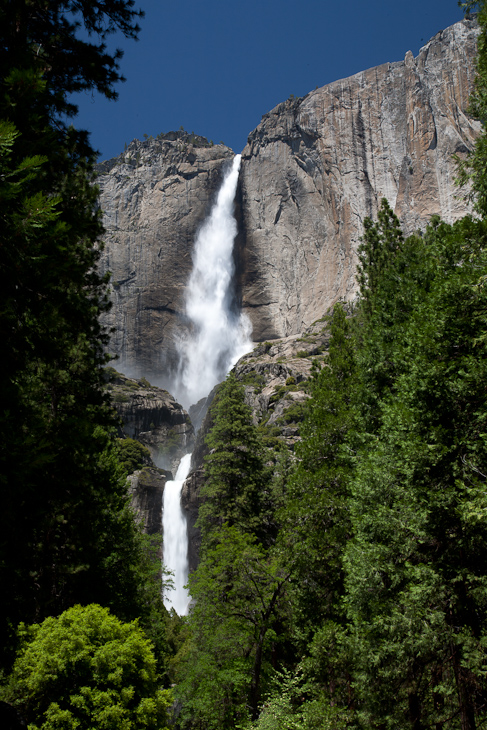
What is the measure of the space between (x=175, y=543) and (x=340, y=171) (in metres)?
63.6

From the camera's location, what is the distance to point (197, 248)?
98438 mm

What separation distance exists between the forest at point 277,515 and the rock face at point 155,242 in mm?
80695

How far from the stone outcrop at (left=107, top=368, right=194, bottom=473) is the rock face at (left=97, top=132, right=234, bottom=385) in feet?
65.0

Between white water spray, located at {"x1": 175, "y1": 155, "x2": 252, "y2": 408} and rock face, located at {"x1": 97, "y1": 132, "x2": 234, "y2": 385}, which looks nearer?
white water spray, located at {"x1": 175, "y1": 155, "x2": 252, "y2": 408}

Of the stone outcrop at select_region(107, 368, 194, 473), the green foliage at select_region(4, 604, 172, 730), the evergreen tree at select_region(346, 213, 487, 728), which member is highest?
the stone outcrop at select_region(107, 368, 194, 473)

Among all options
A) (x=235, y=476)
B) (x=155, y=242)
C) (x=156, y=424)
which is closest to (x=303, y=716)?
(x=235, y=476)

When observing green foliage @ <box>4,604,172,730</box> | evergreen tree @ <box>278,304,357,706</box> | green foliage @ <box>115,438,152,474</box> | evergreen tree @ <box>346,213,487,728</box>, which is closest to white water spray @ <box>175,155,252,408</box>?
green foliage @ <box>115,438,152,474</box>

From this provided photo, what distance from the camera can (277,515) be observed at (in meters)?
13.8

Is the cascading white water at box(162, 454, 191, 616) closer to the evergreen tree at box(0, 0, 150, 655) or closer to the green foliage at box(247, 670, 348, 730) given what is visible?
the green foliage at box(247, 670, 348, 730)

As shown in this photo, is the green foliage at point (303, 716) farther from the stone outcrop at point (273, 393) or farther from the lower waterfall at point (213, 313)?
the lower waterfall at point (213, 313)

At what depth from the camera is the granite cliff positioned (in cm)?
7412

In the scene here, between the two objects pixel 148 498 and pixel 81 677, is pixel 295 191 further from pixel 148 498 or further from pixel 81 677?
pixel 81 677

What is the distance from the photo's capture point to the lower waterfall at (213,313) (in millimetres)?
94125

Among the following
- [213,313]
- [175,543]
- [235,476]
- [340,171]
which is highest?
[340,171]
